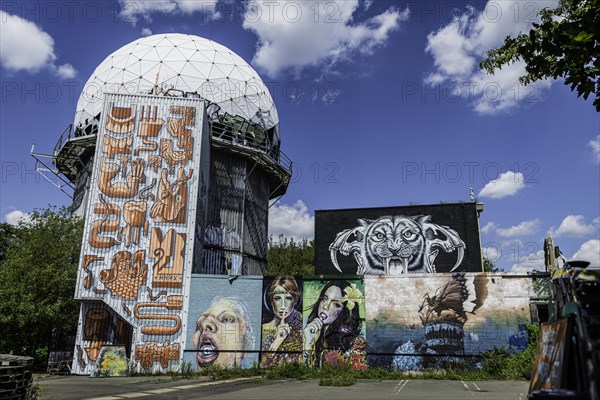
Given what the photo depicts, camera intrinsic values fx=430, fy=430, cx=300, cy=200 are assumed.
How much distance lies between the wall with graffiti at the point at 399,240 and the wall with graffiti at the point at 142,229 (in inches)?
454

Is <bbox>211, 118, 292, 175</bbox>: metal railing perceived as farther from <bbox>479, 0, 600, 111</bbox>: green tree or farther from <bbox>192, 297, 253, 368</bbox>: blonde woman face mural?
<bbox>479, 0, 600, 111</bbox>: green tree

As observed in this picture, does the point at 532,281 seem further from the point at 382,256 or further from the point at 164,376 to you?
the point at 164,376

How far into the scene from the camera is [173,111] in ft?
87.3

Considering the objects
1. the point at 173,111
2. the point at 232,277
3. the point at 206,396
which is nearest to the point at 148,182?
the point at 173,111

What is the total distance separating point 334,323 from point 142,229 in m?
12.0

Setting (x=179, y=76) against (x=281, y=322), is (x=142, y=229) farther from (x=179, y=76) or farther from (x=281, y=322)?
(x=179, y=76)

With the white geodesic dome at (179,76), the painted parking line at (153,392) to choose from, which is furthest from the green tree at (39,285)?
the painted parking line at (153,392)

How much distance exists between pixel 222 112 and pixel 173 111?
793cm

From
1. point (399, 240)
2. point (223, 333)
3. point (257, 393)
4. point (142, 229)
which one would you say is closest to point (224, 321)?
point (223, 333)

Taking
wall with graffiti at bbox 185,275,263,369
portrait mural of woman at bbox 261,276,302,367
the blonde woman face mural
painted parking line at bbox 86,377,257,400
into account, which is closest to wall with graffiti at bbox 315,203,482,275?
portrait mural of woman at bbox 261,276,302,367

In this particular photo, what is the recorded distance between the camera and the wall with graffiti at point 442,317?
2208 centimetres

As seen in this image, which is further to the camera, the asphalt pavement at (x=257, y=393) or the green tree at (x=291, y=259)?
the green tree at (x=291, y=259)

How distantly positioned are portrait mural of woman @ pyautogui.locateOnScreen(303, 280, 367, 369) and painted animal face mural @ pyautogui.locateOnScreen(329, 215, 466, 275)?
31.3 ft

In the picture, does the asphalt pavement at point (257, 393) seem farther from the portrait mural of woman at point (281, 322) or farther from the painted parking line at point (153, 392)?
the portrait mural of woman at point (281, 322)
